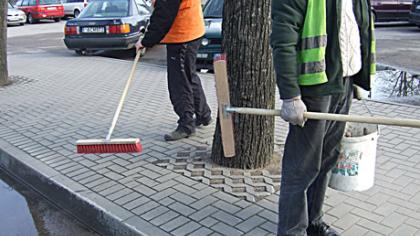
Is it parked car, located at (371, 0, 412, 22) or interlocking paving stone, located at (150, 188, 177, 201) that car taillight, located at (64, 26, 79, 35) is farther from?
parked car, located at (371, 0, 412, 22)

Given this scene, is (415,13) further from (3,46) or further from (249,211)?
(249,211)

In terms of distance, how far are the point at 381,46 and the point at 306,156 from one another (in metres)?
11.2

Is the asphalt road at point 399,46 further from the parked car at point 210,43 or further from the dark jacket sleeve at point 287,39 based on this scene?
the dark jacket sleeve at point 287,39

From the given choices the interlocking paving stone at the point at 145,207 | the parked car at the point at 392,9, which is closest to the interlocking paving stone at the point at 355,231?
the interlocking paving stone at the point at 145,207

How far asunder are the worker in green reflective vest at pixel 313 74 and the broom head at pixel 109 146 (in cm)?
199

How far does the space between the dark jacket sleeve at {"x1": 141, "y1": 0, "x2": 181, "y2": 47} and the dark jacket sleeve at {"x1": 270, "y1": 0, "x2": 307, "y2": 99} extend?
7.29 feet

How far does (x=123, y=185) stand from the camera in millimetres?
4078

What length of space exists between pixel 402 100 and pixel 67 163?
17.1ft

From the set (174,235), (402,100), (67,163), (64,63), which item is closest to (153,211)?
(174,235)

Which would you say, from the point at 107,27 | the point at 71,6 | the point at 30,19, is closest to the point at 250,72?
the point at 107,27

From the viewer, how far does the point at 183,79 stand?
4.93 metres

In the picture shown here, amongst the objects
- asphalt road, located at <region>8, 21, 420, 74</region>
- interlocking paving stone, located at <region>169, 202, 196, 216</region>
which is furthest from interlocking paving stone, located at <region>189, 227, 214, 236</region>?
asphalt road, located at <region>8, 21, 420, 74</region>

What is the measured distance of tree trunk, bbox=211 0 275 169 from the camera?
3957mm

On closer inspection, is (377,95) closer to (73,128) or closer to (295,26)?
(73,128)
